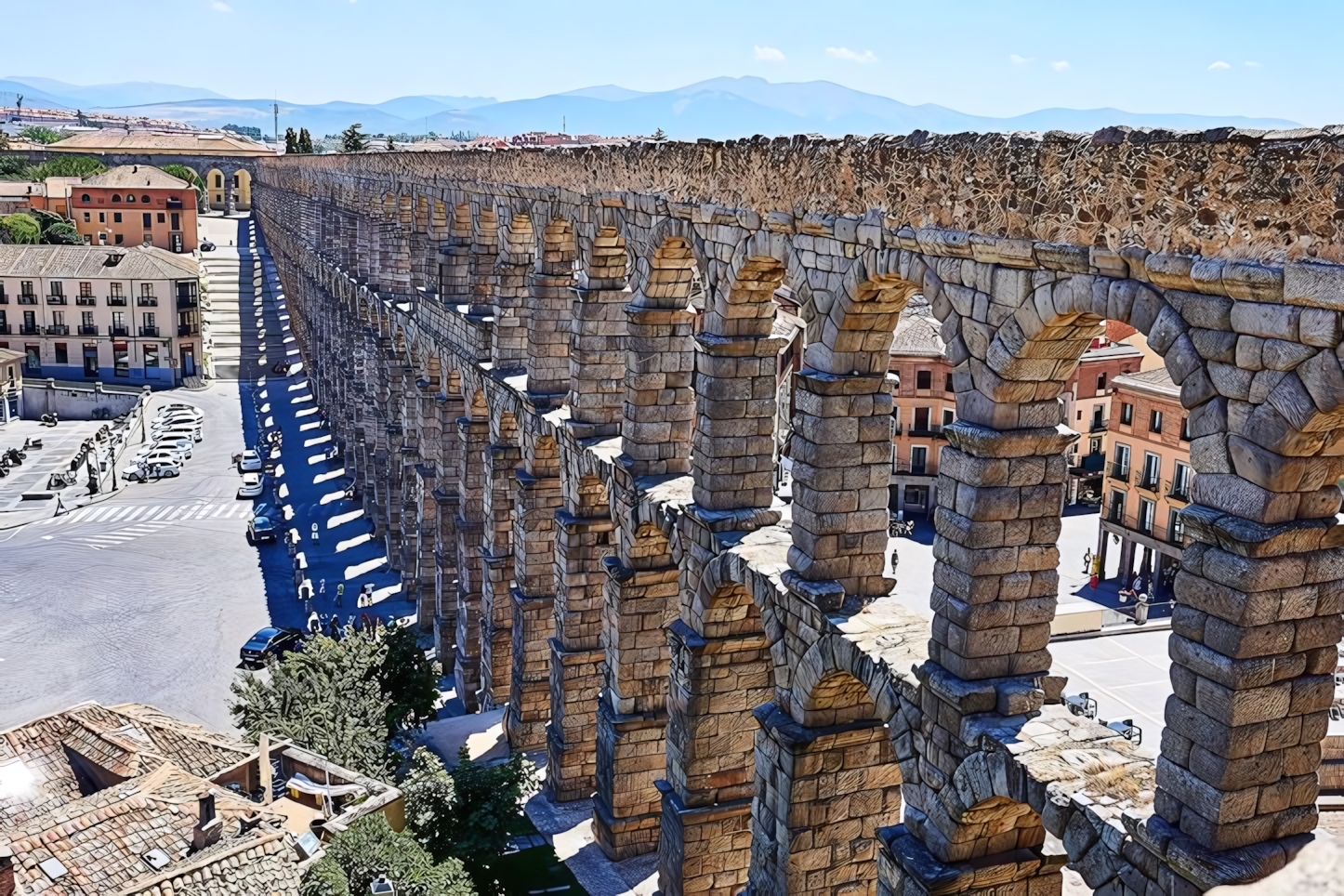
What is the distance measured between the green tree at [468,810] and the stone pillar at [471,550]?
10.4 m

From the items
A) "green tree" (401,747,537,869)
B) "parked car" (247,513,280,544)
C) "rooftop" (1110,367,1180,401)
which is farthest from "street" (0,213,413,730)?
"rooftop" (1110,367,1180,401)

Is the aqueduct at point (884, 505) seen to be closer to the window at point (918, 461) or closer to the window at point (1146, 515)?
the window at point (1146, 515)

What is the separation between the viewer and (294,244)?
89312 millimetres

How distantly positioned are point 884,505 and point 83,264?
90890 mm

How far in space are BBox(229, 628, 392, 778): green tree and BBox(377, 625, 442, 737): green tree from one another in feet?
0.99

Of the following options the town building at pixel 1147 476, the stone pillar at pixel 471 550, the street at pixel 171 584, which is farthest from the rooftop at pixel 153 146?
the town building at pixel 1147 476

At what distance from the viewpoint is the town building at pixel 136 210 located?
122 m

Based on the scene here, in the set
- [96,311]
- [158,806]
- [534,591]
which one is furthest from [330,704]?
[96,311]

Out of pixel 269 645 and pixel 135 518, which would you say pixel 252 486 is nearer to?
pixel 135 518

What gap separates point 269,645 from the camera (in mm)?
43938

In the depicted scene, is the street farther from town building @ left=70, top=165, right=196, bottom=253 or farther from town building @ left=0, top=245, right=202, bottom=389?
town building @ left=70, top=165, right=196, bottom=253

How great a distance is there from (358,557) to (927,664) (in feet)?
142

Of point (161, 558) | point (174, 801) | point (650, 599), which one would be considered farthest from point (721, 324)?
point (161, 558)

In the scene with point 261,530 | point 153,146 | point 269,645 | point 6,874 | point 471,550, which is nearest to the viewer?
point 6,874
